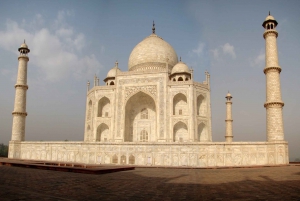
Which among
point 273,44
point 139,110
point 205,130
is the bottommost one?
point 205,130

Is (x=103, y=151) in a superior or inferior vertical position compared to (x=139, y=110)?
inferior

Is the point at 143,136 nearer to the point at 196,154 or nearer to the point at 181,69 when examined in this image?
the point at 181,69

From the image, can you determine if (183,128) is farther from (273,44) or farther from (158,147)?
(273,44)

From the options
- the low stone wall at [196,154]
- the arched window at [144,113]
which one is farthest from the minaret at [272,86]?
the arched window at [144,113]

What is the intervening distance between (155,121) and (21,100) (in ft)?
35.4

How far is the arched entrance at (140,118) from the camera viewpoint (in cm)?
2200

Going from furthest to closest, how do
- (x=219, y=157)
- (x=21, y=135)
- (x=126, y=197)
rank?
(x=21, y=135)
(x=219, y=157)
(x=126, y=197)

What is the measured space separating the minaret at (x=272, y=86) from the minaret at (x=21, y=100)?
17.4 metres

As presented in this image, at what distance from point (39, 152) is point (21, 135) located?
2.61 metres

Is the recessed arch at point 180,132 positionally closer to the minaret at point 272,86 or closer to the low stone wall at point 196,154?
the low stone wall at point 196,154

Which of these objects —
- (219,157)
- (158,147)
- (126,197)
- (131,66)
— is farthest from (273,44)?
(126,197)

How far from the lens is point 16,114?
20109mm

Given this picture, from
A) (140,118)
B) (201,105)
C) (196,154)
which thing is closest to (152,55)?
(140,118)

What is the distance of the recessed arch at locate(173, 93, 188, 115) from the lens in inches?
836
